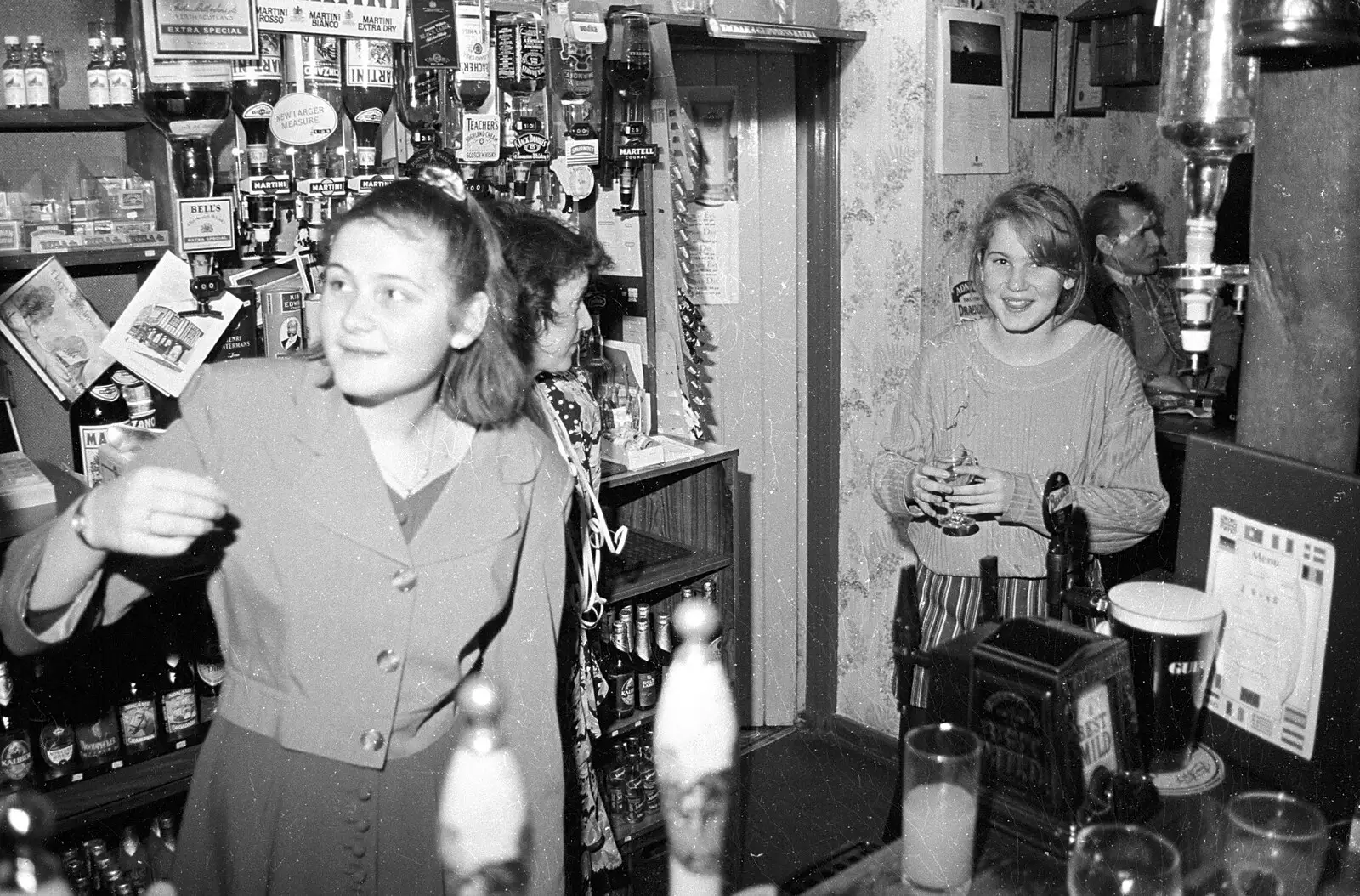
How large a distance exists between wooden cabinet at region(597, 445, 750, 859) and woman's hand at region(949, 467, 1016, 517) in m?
0.68

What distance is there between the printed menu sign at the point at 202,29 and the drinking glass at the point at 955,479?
4.57 feet

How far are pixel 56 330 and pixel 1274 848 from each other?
6.27 feet

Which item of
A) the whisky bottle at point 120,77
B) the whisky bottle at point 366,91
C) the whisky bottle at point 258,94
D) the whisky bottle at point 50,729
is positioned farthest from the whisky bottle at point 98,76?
the whisky bottle at point 50,729

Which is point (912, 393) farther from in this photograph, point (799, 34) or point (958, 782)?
point (958, 782)

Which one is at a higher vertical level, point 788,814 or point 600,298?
point 600,298

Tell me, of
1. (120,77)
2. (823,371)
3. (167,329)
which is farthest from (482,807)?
(823,371)

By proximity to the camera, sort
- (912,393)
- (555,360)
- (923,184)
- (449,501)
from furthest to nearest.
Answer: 1. (923,184)
2. (912,393)
3. (555,360)
4. (449,501)

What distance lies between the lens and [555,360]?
182 cm

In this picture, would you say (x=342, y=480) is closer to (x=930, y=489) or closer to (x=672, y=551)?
(x=930, y=489)

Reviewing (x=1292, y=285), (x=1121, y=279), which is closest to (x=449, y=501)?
(x=1292, y=285)

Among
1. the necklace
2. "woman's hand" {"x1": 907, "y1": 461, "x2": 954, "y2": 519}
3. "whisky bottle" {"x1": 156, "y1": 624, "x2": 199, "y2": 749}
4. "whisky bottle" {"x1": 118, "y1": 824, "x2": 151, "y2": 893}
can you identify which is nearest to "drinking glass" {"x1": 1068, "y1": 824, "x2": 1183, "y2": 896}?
the necklace

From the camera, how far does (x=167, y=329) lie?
2.02 meters

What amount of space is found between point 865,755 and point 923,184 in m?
1.52

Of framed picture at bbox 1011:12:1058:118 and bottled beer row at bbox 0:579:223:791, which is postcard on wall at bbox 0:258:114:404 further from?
framed picture at bbox 1011:12:1058:118
